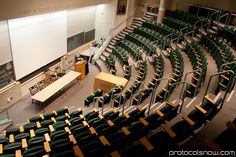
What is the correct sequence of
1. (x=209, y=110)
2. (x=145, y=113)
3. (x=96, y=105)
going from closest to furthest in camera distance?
1. (x=209, y=110)
2. (x=145, y=113)
3. (x=96, y=105)

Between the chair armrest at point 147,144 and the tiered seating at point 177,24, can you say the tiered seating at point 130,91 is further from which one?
the tiered seating at point 177,24

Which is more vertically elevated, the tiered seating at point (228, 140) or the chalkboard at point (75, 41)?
the tiered seating at point (228, 140)

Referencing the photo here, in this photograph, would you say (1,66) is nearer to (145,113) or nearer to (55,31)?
(55,31)

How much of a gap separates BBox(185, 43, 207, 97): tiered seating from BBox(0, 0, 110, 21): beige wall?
508 cm

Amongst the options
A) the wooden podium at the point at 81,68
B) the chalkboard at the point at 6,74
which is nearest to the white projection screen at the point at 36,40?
the chalkboard at the point at 6,74

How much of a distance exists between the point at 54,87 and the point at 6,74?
1721mm

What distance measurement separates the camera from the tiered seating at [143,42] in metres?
10.9

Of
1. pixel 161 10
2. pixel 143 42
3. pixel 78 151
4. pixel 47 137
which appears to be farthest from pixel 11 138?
pixel 161 10

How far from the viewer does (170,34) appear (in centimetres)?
1129

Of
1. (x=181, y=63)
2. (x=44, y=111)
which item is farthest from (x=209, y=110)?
(x=44, y=111)

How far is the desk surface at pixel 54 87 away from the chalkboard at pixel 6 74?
994mm

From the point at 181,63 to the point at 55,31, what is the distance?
5.42 metres

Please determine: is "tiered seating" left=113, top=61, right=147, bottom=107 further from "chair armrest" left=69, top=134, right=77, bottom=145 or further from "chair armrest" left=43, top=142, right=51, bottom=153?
"chair armrest" left=43, top=142, right=51, bottom=153

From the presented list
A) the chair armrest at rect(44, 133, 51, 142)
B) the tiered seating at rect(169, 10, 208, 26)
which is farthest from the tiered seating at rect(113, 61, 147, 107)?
the tiered seating at rect(169, 10, 208, 26)
